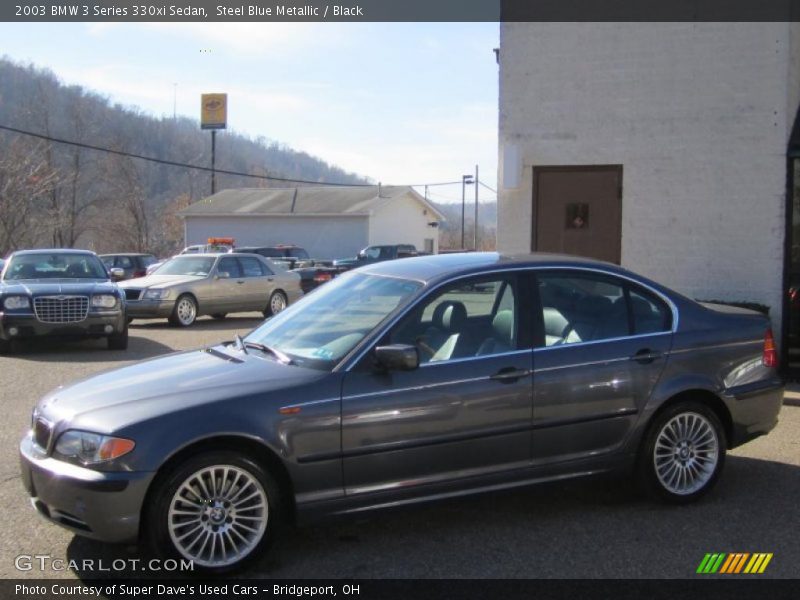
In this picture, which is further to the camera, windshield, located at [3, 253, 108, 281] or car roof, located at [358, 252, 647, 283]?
windshield, located at [3, 253, 108, 281]

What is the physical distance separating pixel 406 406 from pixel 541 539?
3.66ft

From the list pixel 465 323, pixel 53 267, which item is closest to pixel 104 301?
pixel 53 267

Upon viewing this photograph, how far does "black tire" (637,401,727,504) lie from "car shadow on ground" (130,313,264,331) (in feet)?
40.9

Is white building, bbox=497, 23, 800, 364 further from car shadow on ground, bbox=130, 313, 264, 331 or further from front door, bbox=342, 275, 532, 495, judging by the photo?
car shadow on ground, bbox=130, 313, 264, 331

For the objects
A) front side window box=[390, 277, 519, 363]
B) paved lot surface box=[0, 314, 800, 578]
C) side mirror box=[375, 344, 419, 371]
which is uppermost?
front side window box=[390, 277, 519, 363]

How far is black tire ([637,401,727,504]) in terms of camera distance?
5379mm

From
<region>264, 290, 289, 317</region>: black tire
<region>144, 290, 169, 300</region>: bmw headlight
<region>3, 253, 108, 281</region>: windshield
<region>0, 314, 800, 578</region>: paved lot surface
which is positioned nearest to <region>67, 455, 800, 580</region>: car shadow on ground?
<region>0, 314, 800, 578</region>: paved lot surface

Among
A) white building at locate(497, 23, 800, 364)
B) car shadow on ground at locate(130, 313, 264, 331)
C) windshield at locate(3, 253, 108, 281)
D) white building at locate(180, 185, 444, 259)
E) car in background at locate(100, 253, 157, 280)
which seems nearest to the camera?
white building at locate(497, 23, 800, 364)

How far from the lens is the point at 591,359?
5203mm

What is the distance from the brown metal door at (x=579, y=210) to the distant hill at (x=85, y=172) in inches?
1449

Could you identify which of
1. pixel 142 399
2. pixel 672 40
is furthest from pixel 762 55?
pixel 142 399

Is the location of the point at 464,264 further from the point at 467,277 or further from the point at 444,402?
the point at 444,402

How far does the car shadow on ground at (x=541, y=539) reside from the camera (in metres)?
4.43

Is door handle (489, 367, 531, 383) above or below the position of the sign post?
below
